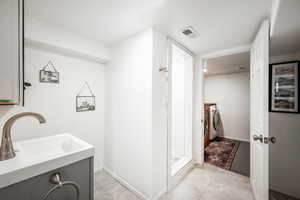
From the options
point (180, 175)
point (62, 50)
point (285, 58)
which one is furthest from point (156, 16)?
point (180, 175)

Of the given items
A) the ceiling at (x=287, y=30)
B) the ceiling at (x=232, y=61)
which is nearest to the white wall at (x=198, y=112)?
the ceiling at (x=232, y=61)

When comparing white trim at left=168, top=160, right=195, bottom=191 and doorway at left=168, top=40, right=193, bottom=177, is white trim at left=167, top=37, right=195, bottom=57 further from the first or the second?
white trim at left=168, top=160, right=195, bottom=191

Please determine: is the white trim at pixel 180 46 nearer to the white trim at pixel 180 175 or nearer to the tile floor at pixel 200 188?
the white trim at pixel 180 175

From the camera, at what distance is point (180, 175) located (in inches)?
79.7

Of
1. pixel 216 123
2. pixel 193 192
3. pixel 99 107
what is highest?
pixel 99 107

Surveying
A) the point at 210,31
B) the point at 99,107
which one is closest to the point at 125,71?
the point at 99,107

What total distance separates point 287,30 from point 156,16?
1.39 m

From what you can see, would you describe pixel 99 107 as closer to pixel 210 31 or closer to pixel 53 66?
pixel 53 66

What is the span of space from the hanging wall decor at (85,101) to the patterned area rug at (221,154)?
2.62 meters

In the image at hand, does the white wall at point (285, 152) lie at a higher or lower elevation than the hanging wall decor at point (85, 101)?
lower

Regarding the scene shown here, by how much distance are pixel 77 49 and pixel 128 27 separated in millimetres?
825

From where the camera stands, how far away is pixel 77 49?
1.77 m

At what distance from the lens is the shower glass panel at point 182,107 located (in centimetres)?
248

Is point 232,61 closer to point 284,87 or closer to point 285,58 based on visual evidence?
point 285,58
